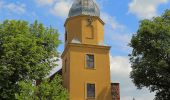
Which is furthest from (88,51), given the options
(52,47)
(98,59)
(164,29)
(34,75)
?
(164,29)

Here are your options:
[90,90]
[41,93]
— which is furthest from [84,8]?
[41,93]

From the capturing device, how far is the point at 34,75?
3306 centimetres

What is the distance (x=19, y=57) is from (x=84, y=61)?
6130mm

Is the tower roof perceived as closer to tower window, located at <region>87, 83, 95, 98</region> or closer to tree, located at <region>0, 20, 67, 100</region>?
tree, located at <region>0, 20, 67, 100</region>

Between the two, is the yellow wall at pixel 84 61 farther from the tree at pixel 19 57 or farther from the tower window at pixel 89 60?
the tree at pixel 19 57

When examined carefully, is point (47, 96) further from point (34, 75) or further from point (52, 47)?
point (52, 47)

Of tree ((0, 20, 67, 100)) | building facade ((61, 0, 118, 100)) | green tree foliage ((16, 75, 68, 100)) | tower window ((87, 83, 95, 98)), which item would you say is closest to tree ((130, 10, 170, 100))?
building facade ((61, 0, 118, 100))

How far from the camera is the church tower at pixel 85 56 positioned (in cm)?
3428

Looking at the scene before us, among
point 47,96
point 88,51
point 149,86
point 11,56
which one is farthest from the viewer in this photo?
point 149,86

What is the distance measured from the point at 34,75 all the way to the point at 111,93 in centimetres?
750

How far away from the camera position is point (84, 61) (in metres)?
35.1

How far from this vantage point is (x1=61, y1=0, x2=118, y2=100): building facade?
34281mm

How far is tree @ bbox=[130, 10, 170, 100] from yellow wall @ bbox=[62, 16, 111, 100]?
14.6 feet

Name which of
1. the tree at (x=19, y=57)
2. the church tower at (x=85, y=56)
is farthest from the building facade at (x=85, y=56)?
the tree at (x=19, y=57)
